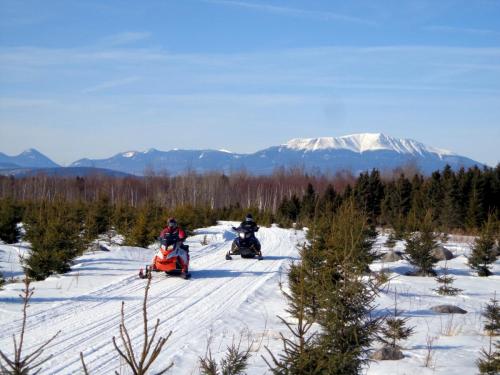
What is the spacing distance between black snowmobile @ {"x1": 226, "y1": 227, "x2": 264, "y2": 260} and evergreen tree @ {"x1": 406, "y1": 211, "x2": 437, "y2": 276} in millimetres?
6620

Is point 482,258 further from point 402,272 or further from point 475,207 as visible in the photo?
point 475,207

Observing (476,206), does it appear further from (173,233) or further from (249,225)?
(173,233)

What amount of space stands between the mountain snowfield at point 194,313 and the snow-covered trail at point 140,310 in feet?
0.06

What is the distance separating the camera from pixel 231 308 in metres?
12.9

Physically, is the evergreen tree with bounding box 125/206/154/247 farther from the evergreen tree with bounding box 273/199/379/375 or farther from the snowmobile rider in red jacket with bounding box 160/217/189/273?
the evergreen tree with bounding box 273/199/379/375

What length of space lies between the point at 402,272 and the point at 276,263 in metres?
5.24

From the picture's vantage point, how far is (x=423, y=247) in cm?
1997

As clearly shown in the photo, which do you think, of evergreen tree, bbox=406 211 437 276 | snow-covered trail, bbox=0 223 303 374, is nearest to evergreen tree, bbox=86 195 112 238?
snow-covered trail, bbox=0 223 303 374

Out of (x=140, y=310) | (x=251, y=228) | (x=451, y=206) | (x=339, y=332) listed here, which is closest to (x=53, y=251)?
(x=140, y=310)

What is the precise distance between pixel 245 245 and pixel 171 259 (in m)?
6.81

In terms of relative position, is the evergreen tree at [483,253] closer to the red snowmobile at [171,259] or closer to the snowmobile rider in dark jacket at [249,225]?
the snowmobile rider in dark jacket at [249,225]

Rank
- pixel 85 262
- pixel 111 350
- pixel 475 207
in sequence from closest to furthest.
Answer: pixel 111 350 < pixel 85 262 < pixel 475 207

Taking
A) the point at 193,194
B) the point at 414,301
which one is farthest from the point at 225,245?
the point at 193,194

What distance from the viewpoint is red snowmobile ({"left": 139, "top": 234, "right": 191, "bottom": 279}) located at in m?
16.9
